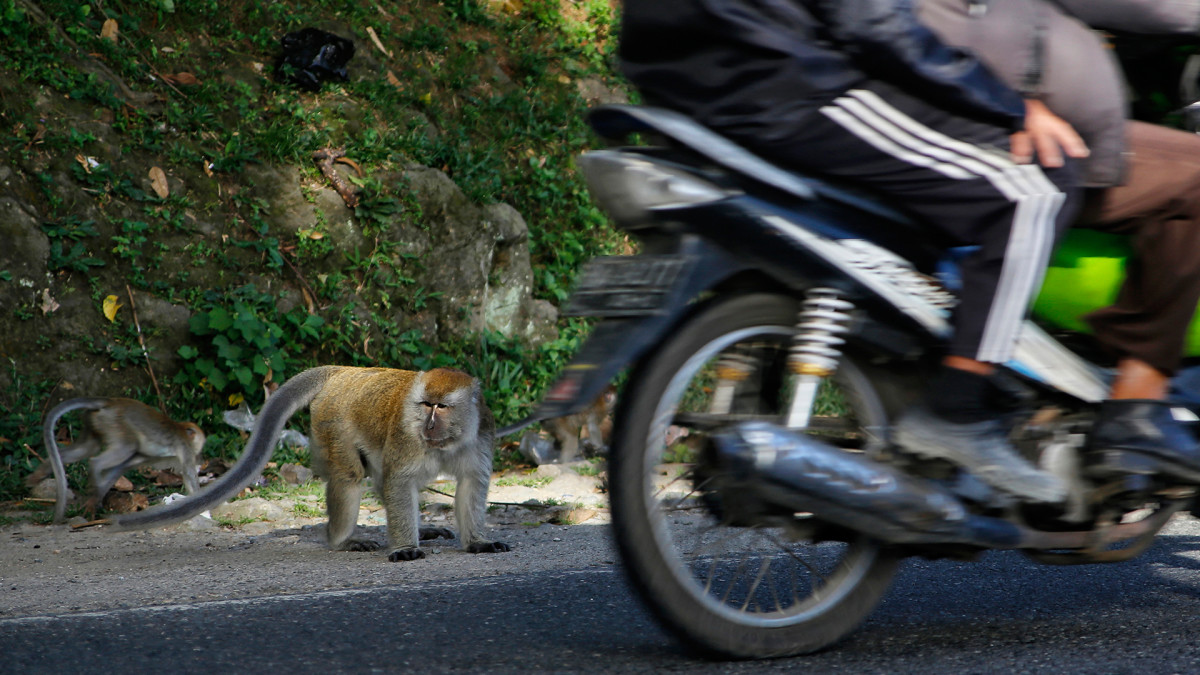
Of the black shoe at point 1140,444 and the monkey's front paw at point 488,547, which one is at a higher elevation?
the black shoe at point 1140,444

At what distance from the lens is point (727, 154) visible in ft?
7.87

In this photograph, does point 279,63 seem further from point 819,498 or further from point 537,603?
point 819,498

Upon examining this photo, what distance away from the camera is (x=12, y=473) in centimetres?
642

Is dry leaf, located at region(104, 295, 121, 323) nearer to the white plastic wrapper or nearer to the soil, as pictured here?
the white plastic wrapper

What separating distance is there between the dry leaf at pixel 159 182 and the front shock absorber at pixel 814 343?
6.48m

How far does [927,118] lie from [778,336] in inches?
22.5

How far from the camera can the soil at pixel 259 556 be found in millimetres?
3824

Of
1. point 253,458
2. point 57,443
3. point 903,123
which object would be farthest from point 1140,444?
point 57,443

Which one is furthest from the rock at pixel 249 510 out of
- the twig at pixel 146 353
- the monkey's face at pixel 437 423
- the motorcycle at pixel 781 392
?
the motorcycle at pixel 781 392

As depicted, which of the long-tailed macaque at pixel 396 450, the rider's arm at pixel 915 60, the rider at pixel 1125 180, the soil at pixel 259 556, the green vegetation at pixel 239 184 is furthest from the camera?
the green vegetation at pixel 239 184

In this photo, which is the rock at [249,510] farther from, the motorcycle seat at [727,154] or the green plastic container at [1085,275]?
the green plastic container at [1085,275]

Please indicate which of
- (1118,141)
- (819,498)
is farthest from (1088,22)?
(819,498)

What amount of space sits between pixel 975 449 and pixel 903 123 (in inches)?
29.1

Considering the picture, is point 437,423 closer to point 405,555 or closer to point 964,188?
point 405,555
